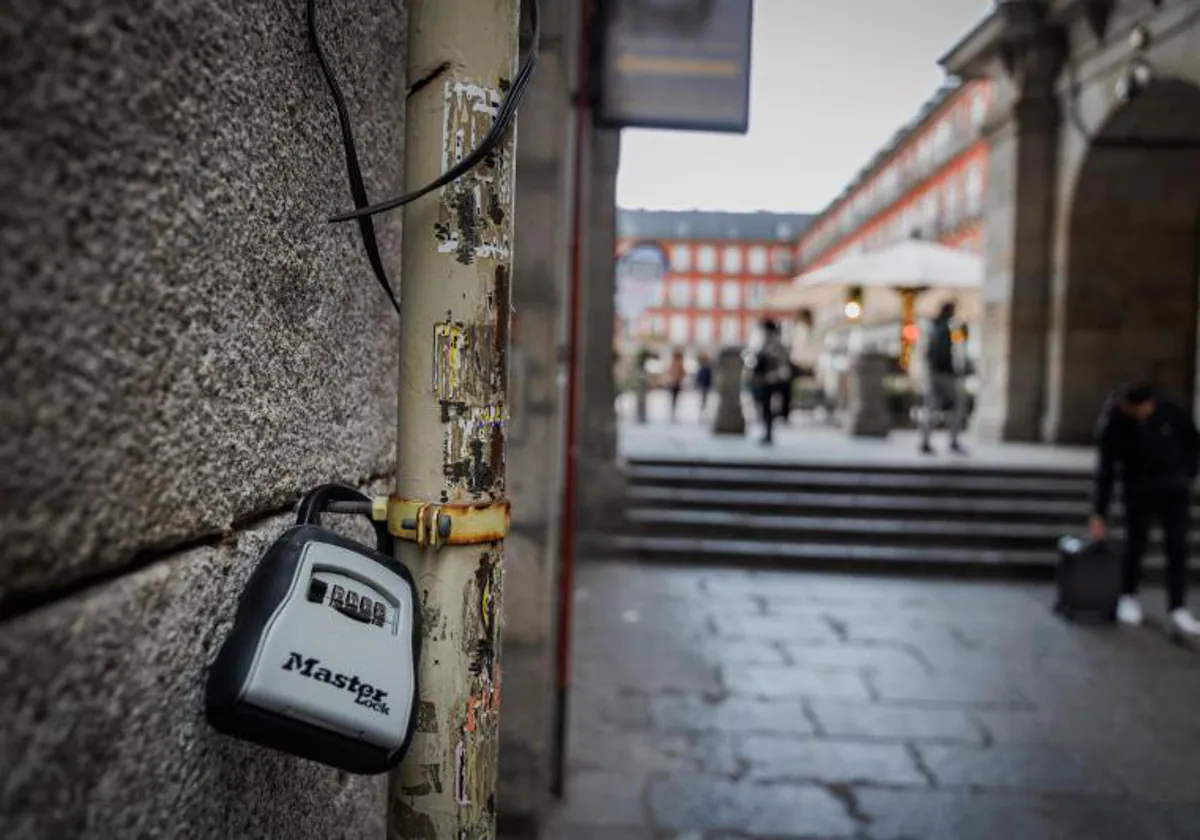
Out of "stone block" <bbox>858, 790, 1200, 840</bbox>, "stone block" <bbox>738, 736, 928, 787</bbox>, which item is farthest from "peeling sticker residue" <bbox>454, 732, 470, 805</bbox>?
"stone block" <bbox>738, 736, 928, 787</bbox>

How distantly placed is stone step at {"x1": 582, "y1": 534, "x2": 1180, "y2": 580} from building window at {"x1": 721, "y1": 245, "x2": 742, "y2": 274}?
→ 76.1 metres

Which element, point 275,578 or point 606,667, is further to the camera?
point 606,667

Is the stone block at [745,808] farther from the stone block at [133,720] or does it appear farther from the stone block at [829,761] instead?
the stone block at [133,720]

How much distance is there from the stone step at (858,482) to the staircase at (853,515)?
0.03 ft

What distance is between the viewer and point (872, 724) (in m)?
4.05

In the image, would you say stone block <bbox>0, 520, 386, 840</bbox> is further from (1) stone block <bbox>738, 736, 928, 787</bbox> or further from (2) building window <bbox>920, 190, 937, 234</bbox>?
(2) building window <bbox>920, 190, 937, 234</bbox>

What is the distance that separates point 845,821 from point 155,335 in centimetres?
318

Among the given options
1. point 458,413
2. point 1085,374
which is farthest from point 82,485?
point 1085,374

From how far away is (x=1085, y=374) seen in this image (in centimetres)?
1230

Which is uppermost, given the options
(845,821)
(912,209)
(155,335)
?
(912,209)

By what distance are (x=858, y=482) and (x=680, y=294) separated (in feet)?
241

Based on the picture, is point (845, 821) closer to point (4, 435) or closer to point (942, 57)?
point (4, 435)

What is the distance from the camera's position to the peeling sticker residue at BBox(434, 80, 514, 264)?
102 centimetres

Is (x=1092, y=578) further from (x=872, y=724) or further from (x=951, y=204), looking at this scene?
(x=951, y=204)
